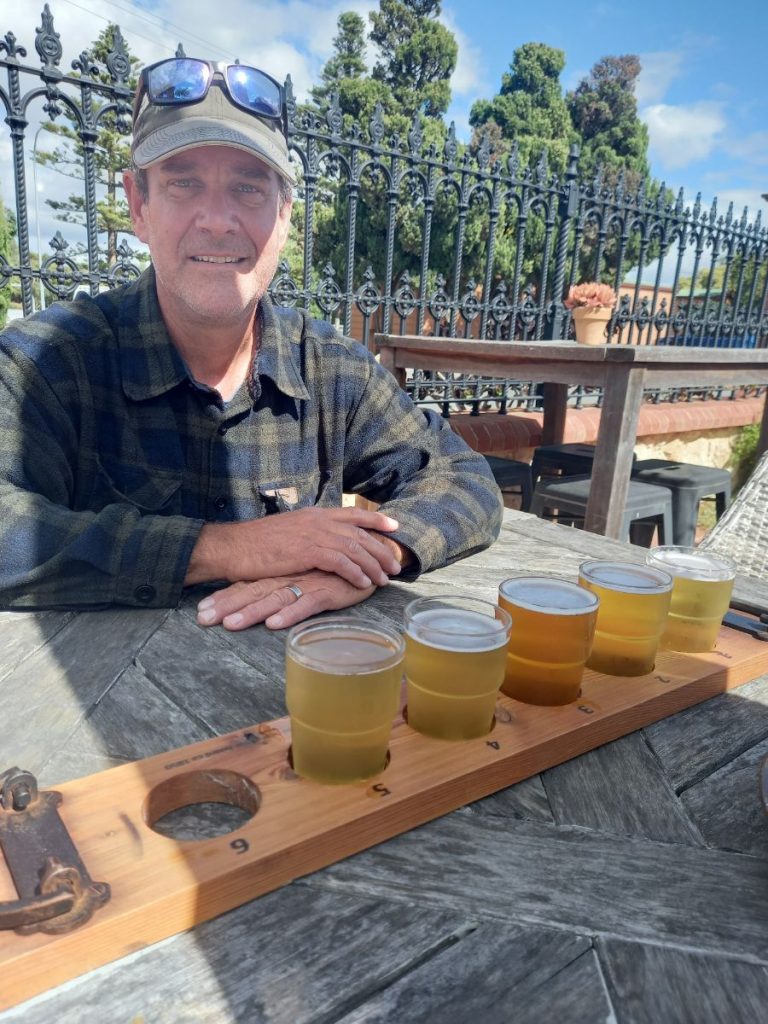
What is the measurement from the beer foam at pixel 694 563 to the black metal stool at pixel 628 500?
2.34 meters

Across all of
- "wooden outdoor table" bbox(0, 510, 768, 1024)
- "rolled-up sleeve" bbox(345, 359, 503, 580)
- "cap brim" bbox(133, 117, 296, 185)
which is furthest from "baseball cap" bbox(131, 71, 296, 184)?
"wooden outdoor table" bbox(0, 510, 768, 1024)

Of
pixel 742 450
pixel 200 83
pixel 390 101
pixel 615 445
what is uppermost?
pixel 390 101

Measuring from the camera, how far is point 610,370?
121 inches

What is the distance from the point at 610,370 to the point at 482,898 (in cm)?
279

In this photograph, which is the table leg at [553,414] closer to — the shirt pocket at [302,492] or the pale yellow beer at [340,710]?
the shirt pocket at [302,492]

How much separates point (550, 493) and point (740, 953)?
3.21 m

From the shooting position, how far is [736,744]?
34.8 inches

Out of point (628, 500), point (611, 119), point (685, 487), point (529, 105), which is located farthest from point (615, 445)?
point (611, 119)

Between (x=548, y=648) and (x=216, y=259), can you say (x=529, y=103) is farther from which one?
(x=548, y=648)

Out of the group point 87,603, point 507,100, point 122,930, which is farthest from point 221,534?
point 507,100

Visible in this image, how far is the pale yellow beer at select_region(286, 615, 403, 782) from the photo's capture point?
0.71 m

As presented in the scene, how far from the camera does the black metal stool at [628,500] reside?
11.7 ft

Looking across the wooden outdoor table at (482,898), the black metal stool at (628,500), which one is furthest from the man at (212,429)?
the black metal stool at (628,500)

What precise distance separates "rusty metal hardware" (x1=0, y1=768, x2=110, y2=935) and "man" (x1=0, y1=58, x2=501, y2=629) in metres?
0.50
